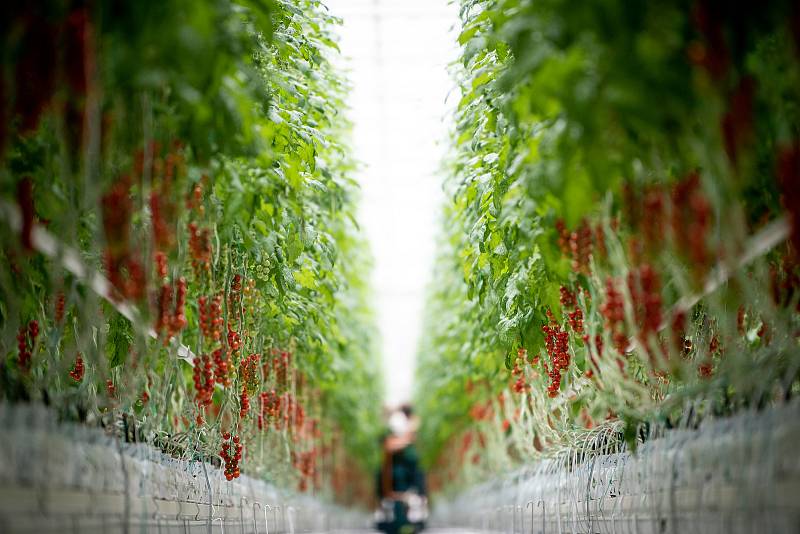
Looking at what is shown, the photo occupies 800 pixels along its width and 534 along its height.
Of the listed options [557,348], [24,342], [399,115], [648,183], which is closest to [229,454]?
[24,342]

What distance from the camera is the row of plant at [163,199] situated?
2.51 m

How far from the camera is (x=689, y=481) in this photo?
3.11m

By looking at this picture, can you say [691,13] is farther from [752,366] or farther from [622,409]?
[622,409]

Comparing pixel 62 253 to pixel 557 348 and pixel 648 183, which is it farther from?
pixel 557 348

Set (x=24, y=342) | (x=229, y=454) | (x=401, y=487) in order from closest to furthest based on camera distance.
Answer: (x=24, y=342) → (x=229, y=454) → (x=401, y=487)

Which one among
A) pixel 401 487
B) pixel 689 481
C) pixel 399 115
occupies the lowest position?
pixel 401 487

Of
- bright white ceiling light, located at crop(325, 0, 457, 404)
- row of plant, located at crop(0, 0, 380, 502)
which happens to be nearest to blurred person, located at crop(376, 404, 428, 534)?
bright white ceiling light, located at crop(325, 0, 457, 404)

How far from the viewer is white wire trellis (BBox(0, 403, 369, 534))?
2.49 m

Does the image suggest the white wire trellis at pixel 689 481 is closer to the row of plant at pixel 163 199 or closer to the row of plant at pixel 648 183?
the row of plant at pixel 648 183

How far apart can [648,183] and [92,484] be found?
90.8 inches

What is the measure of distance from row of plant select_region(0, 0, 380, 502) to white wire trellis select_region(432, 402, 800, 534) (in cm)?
196

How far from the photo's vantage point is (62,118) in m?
2.60

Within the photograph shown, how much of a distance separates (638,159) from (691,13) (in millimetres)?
523

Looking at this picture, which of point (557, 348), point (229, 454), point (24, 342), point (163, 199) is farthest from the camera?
point (229, 454)
